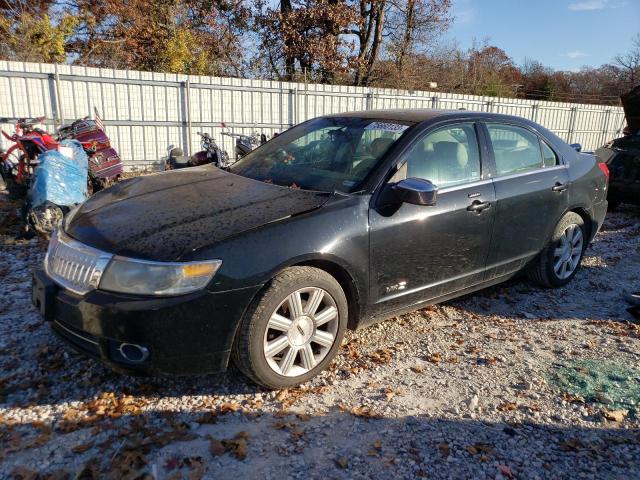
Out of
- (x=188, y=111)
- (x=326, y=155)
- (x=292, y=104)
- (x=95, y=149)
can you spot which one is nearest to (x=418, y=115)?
(x=326, y=155)

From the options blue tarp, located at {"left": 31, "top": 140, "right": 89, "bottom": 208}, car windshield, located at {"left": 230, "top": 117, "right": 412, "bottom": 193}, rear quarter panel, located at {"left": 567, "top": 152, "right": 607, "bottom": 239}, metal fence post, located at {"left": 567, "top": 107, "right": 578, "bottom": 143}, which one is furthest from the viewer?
metal fence post, located at {"left": 567, "top": 107, "right": 578, "bottom": 143}

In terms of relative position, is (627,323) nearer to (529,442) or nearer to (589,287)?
(589,287)

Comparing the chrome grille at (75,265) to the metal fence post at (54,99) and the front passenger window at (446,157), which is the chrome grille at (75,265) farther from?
the metal fence post at (54,99)

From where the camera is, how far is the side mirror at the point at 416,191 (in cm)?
310

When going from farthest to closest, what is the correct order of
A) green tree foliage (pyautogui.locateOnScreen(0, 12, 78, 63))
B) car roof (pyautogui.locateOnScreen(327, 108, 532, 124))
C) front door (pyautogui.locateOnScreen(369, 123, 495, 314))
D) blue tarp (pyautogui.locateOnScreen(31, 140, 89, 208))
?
green tree foliage (pyautogui.locateOnScreen(0, 12, 78, 63)) → blue tarp (pyautogui.locateOnScreen(31, 140, 89, 208)) → car roof (pyautogui.locateOnScreen(327, 108, 532, 124)) → front door (pyautogui.locateOnScreen(369, 123, 495, 314))

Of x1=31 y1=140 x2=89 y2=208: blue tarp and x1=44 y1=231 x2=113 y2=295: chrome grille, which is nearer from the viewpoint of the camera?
x1=44 y1=231 x2=113 y2=295: chrome grille

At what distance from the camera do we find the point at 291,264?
2.78m

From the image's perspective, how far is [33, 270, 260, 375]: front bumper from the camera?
2498 millimetres

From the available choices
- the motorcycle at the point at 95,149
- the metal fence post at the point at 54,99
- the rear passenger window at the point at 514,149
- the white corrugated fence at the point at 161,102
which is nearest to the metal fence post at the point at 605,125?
the white corrugated fence at the point at 161,102

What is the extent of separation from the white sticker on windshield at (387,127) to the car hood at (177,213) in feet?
2.81

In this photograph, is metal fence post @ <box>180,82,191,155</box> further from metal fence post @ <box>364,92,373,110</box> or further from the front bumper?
the front bumper

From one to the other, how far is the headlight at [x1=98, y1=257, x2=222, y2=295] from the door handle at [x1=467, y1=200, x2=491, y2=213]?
2033 millimetres

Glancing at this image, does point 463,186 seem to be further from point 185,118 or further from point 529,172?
point 185,118

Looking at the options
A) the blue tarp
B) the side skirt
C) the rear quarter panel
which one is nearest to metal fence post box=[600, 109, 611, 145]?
the rear quarter panel
